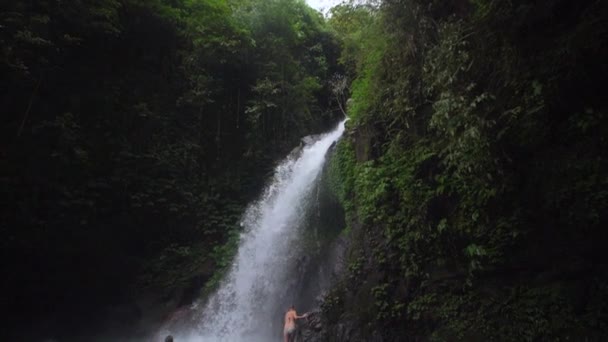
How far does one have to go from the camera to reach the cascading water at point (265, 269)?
29.3 ft

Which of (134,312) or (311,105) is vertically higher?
(311,105)

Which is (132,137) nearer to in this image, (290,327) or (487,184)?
(290,327)

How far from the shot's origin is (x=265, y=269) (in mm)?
9742

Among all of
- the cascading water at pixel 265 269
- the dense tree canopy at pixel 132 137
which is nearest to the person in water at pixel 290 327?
the cascading water at pixel 265 269

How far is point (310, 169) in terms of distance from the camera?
11.4 m

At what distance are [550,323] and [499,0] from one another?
12.6ft

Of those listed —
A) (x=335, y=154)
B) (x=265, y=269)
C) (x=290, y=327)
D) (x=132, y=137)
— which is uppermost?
(x=132, y=137)

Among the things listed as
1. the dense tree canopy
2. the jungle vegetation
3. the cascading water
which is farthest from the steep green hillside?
the dense tree canopy

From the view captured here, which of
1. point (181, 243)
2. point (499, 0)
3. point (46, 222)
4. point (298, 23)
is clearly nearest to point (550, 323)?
point (499, 0)

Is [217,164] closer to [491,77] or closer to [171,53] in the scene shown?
[171,53]

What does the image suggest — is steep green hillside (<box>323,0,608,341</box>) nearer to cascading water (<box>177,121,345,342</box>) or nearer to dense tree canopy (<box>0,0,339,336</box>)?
cascading water (<box>177,121,345,342</box>)

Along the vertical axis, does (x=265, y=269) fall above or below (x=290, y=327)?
above

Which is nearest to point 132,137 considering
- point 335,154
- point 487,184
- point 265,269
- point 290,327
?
point 265,269

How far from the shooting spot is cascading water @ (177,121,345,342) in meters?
8.93
